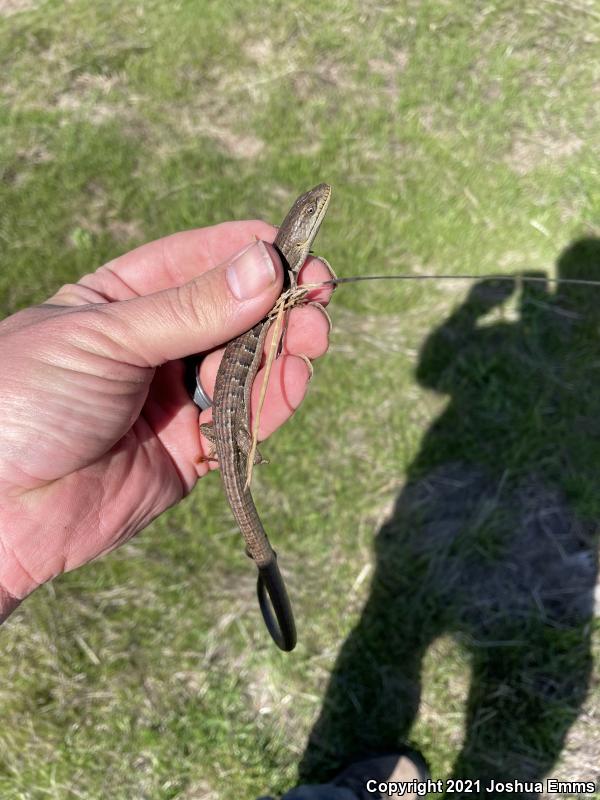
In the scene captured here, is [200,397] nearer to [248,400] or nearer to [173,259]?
[248,400]

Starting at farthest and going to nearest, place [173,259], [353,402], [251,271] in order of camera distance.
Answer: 1. [353,402]
2. [173,259]
3. [251,271]

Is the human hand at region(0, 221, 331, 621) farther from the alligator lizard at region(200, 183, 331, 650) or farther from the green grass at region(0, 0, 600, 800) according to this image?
the green grass at region(0, 0, 600, 800)

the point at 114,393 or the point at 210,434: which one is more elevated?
the point at 114,393

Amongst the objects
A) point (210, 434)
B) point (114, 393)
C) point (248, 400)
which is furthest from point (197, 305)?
point (210, 434)

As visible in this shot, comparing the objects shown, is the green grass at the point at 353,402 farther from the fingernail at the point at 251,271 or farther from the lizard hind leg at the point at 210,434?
the fingernail at the point at 251,271

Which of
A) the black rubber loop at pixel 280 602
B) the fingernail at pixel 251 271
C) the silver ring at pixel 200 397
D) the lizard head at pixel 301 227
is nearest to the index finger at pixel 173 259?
the lizard head at pixel 301 227

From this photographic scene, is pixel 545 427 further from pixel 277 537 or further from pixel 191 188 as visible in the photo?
pixel 191 188

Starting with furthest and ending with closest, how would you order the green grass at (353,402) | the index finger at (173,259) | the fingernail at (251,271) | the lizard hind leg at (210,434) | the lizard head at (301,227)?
the green grass at (353,402), the index finger at (173,259), the lizard hind leg at (210,434), the lizard head at (301,227), the fingernail at (251,271)
